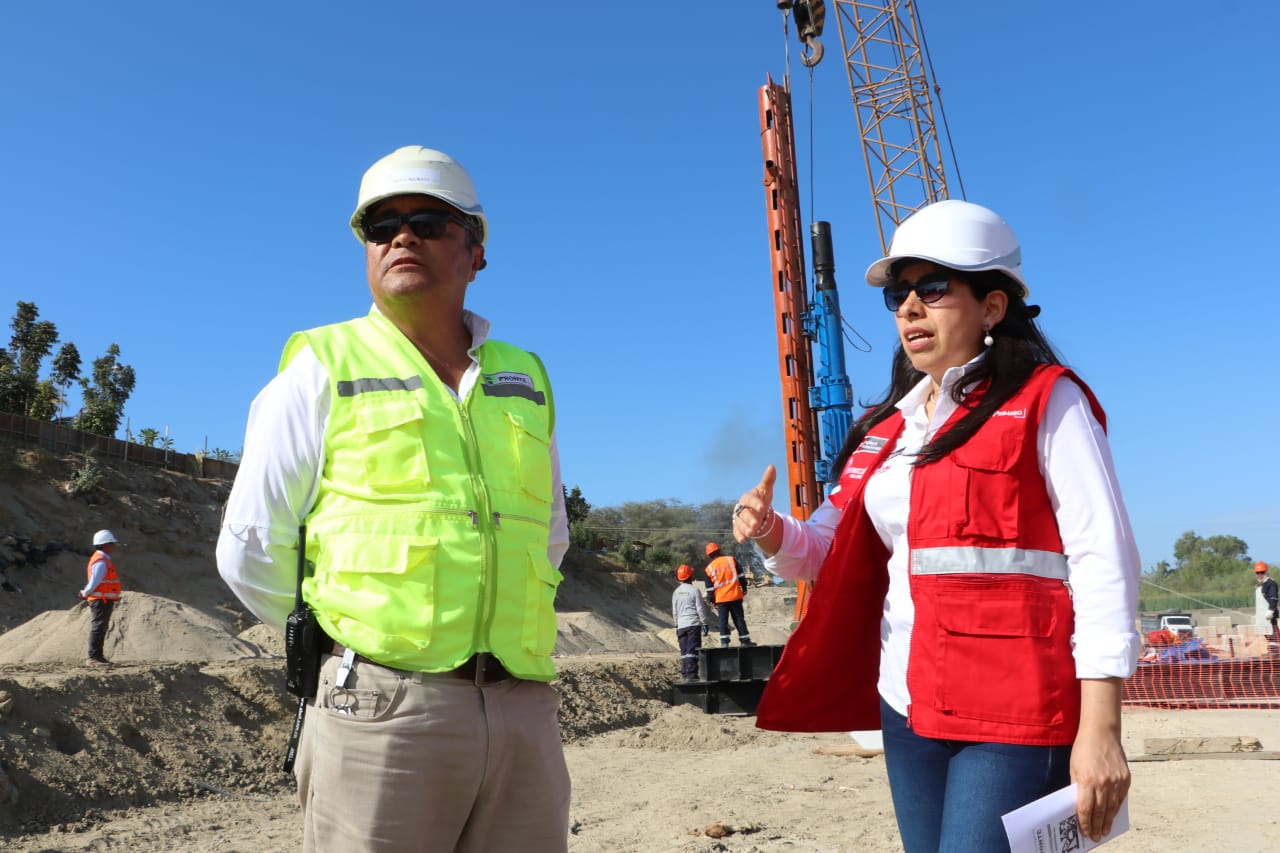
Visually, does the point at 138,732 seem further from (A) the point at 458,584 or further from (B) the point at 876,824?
(A) the point at 458,584

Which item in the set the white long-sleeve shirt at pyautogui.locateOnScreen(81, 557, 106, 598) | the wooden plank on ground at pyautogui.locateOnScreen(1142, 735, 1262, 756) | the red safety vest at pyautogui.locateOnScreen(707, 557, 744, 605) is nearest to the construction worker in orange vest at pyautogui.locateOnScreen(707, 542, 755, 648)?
the red safety vest at pyautogui.locateOnScreen(707, 557, 744, 605)

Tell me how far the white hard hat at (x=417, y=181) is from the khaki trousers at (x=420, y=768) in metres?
1.05

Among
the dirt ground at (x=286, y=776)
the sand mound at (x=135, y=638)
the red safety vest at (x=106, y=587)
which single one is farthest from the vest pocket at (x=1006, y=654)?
the sand mound at (x=135, y=638)

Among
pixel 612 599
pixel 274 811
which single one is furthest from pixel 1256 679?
pixel 612 599

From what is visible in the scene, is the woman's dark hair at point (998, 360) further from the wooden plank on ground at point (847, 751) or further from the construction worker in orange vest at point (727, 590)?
the construction worker in orange vest at point (727, 590)

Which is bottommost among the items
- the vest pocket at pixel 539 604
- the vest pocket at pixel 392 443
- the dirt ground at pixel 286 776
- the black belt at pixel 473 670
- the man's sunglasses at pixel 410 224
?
the dirt ground at pixel 286 776

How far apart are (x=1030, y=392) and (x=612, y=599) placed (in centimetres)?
3607

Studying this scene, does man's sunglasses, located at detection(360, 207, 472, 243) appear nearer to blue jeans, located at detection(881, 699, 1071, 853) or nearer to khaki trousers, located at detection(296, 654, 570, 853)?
khaki trousers, located at detection(296, 654, 570, 853)

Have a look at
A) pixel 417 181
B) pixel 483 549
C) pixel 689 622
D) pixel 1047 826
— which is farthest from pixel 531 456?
pixel 689 622

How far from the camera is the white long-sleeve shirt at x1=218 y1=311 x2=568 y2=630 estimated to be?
7.04 feet

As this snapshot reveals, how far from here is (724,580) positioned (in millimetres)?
15531

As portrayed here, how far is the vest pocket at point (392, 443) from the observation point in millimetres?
2121

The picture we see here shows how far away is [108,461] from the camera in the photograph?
28797 millimetres

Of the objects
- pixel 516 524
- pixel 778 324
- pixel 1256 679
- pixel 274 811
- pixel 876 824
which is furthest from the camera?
pixel 778 324
